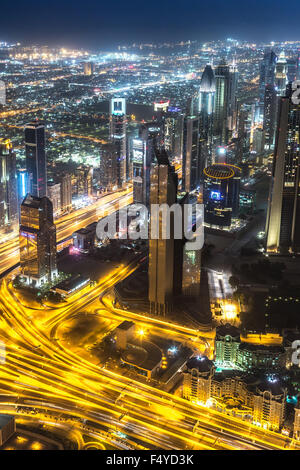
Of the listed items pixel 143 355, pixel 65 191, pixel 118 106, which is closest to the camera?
pixel 143 355

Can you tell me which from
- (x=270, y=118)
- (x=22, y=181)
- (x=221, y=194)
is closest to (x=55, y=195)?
(x=22, y=181)

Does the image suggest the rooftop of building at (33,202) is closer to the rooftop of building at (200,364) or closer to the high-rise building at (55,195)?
the high-rise building at (55,195)

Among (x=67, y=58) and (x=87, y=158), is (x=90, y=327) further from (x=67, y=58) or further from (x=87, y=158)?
(x=67, y=58)

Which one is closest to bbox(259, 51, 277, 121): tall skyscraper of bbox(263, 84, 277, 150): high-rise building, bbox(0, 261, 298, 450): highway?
bbox(263, 84, 277, 150): high-rise building

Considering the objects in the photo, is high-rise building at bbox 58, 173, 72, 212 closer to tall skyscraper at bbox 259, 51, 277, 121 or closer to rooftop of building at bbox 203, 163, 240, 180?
rooftop of building at bbox 203, 163, 240, 180

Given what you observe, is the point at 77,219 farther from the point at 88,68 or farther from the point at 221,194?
the point at 88,68

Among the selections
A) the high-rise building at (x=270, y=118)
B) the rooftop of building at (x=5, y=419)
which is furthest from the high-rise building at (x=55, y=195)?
the high-rise building at (x=270, y=118)
